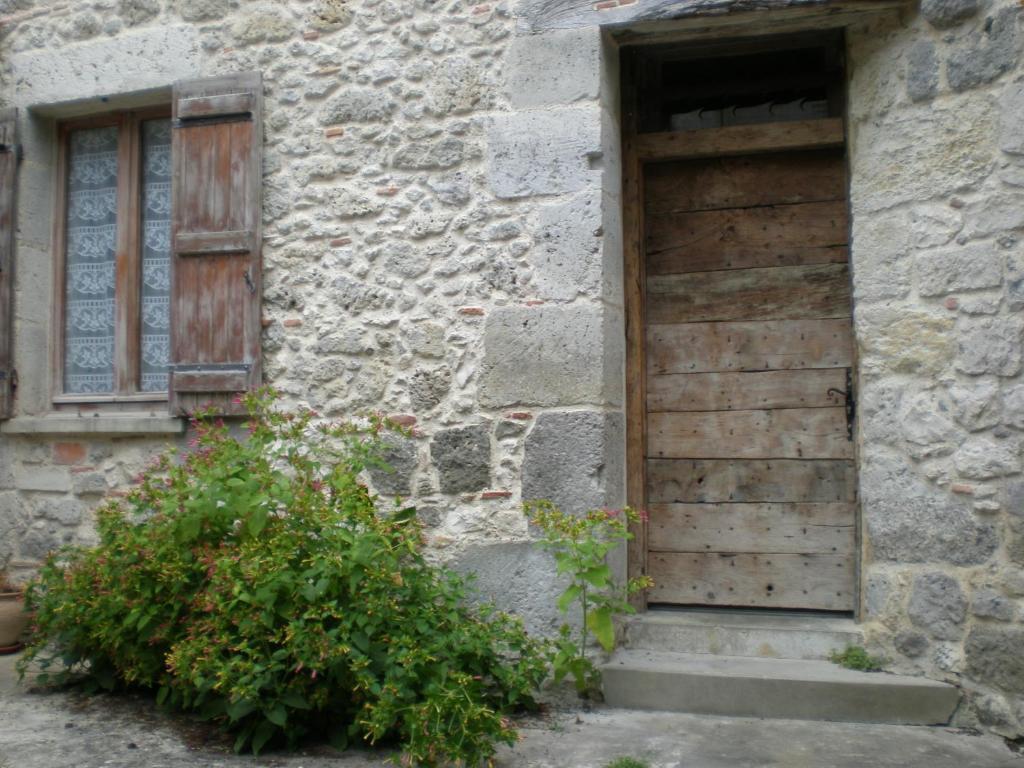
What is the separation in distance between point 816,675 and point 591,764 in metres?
1.03

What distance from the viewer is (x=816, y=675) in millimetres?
3746

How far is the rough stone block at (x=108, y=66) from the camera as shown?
184 inches

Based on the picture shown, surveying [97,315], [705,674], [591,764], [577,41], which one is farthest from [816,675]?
[97,315]

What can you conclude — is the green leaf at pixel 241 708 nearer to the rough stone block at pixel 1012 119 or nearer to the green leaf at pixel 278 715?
the green leaf at pixel 278 715

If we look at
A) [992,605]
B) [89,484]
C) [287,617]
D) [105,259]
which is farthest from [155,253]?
[992,605]

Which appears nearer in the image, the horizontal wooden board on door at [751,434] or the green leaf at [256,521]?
the green leaf at [256,521]

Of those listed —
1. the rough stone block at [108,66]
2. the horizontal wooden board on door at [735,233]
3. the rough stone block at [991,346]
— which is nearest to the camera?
the rough stone block at [991,346]

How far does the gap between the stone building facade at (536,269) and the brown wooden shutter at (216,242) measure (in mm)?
84

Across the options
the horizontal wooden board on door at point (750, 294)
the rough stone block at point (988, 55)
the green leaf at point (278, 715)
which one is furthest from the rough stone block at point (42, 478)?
the rough stone block at point (988, 55)

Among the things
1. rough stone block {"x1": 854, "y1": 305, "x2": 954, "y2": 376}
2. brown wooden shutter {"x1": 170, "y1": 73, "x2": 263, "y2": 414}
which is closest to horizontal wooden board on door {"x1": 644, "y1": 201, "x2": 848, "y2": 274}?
rough stone block {"x1": 854, "y1": 305, "x2": 954, "y2": 376}

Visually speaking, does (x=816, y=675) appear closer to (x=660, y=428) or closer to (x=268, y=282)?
(x=660, y=428)

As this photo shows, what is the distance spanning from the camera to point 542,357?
159 inches

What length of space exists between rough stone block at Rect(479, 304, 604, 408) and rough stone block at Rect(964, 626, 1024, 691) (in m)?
1.67

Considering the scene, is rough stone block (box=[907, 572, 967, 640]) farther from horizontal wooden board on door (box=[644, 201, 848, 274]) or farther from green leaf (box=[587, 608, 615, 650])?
horizontal wooden board on door (box=[644, 201, 848, 274])
